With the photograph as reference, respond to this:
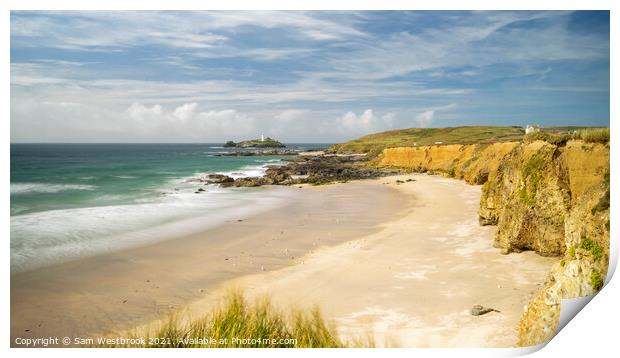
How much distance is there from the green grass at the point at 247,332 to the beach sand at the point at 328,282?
1.03ft

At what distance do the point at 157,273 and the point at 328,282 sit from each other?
113 inches

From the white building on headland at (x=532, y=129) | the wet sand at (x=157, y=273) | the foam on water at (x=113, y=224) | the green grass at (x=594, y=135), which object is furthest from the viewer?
the white building on headland at (x=532, y=129)

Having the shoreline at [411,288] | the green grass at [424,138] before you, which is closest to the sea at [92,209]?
the shoreline at [411,288]

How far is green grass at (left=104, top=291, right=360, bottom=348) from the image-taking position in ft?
14.3

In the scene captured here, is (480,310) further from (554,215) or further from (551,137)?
(551,137)

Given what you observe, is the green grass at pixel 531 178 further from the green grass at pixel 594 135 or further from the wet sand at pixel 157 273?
the wet sand at pixel 157 273

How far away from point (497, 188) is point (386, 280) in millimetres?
3702

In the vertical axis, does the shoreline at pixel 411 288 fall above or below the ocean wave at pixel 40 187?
below

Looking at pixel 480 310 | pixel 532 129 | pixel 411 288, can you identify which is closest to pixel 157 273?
pixel 411 288

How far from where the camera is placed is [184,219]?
11.6 metres

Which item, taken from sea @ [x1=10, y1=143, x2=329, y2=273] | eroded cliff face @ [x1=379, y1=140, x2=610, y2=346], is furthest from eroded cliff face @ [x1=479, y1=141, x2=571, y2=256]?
sea @ [x1=10, y1=143, x2=329, y2=273]

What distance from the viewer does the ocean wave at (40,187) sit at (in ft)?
18.8

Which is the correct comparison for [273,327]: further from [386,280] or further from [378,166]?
[378,166]
